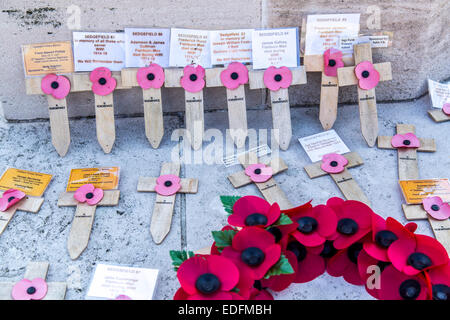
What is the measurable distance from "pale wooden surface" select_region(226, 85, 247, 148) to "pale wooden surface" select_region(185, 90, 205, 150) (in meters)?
0.12

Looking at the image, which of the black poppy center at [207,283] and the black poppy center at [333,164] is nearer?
the black poppy center at [207,283]

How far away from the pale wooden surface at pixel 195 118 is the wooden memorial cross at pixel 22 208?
0.65m

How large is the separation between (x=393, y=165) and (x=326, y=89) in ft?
1.41

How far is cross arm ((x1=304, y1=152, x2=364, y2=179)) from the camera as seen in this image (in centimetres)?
191

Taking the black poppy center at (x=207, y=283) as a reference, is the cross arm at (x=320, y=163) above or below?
above

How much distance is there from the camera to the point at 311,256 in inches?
56.2

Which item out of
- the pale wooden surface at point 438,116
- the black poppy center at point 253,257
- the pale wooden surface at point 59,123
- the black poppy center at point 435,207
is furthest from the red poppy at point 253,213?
the pale wooden surface at point 438,116

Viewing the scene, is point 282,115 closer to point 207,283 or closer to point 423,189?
point 423,189

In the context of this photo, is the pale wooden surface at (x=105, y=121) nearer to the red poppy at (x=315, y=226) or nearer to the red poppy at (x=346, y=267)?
the red poppy at (x=315, y=226)

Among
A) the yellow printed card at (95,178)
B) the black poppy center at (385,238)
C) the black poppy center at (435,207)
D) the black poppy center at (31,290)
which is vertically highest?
the yellow printed card at (95,178)

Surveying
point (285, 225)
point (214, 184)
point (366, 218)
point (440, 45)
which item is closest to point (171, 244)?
point (214, 184)

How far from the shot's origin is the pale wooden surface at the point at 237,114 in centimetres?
202

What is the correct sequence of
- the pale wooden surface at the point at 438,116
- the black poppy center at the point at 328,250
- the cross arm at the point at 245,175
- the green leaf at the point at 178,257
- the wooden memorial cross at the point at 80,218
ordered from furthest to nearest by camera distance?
the pale wooden surface at the point at 438,116
the cross arm at the point at 245,175
the wooden memorial cross at the point at 80,218
the black poppy center at the point at 328,250
the green leaf at the point at 178,257

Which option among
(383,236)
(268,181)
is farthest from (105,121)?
(383,236)
